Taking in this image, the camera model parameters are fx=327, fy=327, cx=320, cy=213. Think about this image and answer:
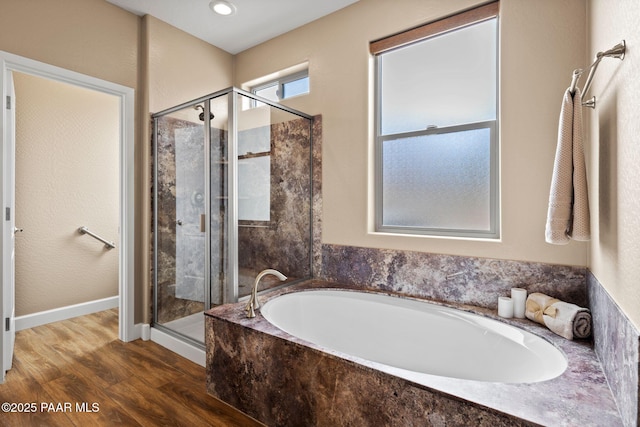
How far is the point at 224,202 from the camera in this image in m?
2.33

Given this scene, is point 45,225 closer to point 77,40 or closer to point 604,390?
point 77,40

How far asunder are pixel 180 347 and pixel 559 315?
2490mm

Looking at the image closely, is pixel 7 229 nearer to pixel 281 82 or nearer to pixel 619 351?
pixel 281 82

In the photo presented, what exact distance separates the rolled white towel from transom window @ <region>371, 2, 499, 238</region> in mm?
505

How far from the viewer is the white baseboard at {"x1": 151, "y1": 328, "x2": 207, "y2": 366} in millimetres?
2388

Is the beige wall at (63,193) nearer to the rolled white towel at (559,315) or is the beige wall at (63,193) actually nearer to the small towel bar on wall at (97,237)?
the small towel bar on wall at (97,237)

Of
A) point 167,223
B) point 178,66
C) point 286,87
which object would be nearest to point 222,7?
point 178,66

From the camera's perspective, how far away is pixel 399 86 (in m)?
2.49

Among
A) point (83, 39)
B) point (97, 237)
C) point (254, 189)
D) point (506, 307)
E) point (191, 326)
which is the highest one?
point (83, 39)

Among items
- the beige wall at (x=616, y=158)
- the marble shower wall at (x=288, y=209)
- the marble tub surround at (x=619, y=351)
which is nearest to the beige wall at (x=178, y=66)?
the marble shower wall at (x=288, y=209)

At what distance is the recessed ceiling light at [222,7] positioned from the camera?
2561 millimetres

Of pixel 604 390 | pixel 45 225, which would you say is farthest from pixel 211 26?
pixel 604 390

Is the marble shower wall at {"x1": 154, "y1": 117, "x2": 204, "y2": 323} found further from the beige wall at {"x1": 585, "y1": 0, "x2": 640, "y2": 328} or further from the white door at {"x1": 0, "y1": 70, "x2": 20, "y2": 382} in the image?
the beige wall at {"x1": 585, "y1": 0, "x2": 640, "y2": 328}

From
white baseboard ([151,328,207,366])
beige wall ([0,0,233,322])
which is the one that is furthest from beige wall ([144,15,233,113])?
white baseboard ([151,328,207,366])
